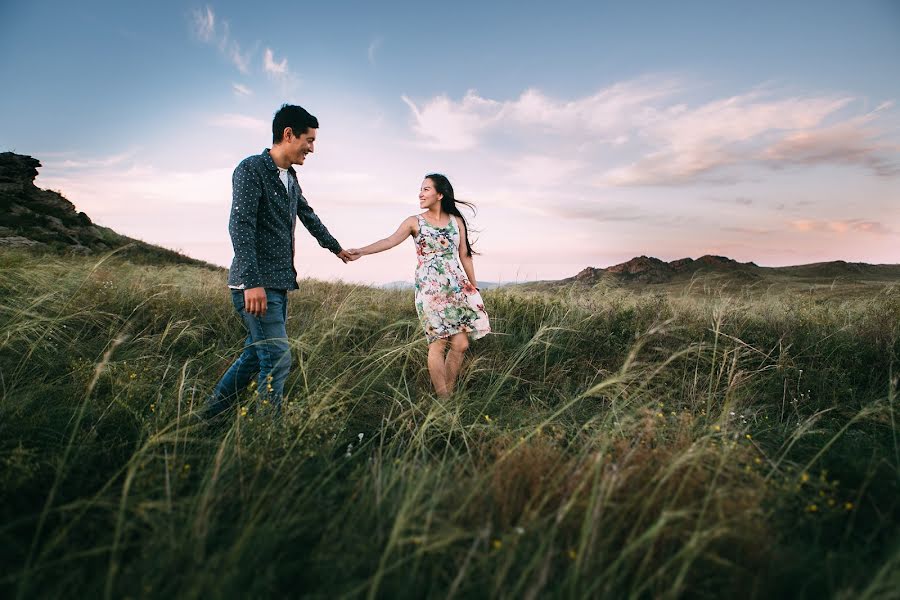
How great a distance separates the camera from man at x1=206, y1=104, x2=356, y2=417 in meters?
3.06

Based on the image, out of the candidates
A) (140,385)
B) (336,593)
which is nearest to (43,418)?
(140,385)

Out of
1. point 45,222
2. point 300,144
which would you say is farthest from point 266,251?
point 45,222

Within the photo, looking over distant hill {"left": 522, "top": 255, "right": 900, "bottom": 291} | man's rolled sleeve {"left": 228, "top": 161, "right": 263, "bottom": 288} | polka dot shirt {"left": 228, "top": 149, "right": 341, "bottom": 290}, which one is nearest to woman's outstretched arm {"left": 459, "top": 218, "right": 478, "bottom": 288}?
polka dot shirt {"left": 228, "top": 149, "right": 341, "bottom": 290}

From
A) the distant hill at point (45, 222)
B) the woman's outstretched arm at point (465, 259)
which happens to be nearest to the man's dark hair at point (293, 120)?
the woman's outstretched arm at point (465, 259)

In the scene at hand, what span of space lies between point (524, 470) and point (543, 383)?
235 cm

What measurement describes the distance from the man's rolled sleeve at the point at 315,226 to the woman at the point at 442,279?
0.21 metres

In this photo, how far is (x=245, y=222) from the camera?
10.2ft

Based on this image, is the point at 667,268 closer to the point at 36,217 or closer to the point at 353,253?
the point at 353,253

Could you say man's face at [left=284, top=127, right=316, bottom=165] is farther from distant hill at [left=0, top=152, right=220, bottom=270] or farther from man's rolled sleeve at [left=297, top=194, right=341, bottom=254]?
distant hill at [left=0, top=152, right=220, bottom=270]

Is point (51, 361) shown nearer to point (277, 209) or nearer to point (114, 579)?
point (277, 209)

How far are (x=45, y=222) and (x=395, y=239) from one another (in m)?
17.3

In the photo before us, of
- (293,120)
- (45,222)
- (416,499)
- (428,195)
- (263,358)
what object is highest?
(45,222)

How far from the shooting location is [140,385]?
10.5 ft

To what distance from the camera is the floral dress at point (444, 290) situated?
164 inches
